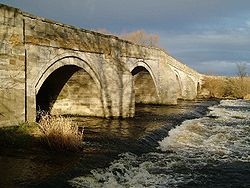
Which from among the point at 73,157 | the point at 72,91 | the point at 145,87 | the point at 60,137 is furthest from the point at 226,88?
the point at 73,157

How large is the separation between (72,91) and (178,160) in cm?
963

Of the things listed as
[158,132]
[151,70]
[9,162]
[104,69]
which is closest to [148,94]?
[151,70]

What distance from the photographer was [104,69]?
18.2 metres

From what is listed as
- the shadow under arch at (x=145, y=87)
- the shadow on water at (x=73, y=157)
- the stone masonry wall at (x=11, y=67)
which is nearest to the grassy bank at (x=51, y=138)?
the shadow on water at (x=73, y=157)

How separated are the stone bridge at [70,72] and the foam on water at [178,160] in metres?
4.18

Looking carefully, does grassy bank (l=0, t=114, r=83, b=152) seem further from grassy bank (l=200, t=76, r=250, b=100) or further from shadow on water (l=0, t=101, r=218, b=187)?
grassy bank (l=200, t=76, r=250, b=100)

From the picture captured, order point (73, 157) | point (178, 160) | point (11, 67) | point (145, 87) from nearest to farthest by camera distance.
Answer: point (73, 157) → point (178, 160) → point (11, 67) → point (145, 87)

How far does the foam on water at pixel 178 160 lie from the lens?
8289mm

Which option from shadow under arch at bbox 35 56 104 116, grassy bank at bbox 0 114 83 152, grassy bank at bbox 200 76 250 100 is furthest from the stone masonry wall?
grassy bank at bbox 200 76 250 100

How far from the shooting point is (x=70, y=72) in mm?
17625

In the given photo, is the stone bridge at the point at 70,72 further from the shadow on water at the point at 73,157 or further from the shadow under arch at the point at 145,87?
the shadow on water at the point at 73,157

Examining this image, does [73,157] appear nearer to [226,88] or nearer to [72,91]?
[72,91]

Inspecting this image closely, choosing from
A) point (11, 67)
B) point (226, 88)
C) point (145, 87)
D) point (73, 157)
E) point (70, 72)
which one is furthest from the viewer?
point (226, 88)

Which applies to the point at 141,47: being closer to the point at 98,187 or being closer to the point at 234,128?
the point at 234,128
